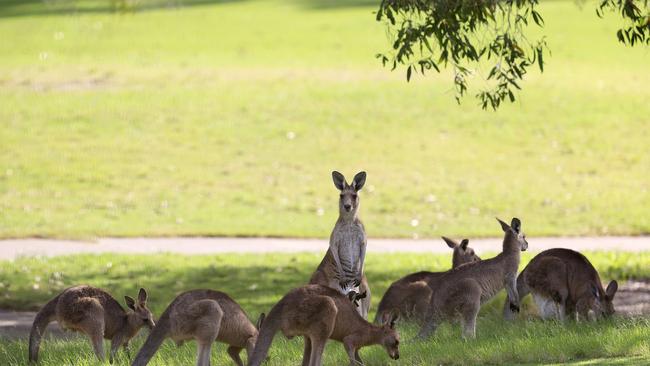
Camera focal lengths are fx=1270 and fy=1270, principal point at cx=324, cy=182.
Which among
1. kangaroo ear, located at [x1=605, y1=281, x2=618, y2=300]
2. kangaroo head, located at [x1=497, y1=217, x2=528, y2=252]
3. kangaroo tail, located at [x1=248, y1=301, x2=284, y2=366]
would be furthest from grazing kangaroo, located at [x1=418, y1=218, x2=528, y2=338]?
kangaroo tail, located at [x1=248, y1=301, x2=284, y2=366]

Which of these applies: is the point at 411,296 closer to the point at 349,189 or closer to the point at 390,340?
the point at 349,189

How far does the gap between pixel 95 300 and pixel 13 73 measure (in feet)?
88.6

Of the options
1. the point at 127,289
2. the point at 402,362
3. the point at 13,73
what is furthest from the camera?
the point at 13,73

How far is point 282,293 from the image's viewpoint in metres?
15.5

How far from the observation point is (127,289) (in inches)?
615

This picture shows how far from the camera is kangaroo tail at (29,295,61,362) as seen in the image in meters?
10.3

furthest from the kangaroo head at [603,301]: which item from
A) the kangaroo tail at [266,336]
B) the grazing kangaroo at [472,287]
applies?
the kangaroo tail at [266,336]

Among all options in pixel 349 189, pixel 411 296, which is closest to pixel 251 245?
pixel 411 296

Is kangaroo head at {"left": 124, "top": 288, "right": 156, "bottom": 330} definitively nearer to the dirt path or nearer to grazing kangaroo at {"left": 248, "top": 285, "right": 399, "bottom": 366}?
grazing kangaroo at {"left": 248, "top": 285, "right": 399, "bottom": 366}

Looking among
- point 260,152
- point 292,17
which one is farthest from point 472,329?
point 292,17

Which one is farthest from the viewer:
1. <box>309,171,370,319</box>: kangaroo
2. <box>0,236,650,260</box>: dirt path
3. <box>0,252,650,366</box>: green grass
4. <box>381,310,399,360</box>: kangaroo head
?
<box>0,236,650,260</box>: dirt path

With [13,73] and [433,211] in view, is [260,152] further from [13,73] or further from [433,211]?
[13,73]

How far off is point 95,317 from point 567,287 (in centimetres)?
420

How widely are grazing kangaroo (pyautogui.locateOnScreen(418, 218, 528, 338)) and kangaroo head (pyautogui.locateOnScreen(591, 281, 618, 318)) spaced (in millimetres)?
689
